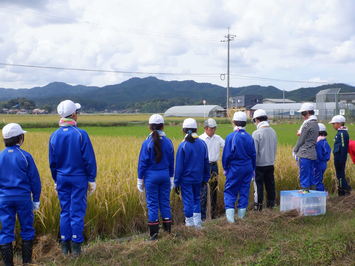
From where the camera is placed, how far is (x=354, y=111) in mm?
31281

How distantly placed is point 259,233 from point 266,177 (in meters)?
1.84

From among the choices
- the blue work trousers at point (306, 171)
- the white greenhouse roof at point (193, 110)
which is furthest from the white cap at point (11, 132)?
the white greenhouse roof at point (193, 110)

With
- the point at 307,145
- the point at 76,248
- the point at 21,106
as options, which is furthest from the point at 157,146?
the point at 21,106

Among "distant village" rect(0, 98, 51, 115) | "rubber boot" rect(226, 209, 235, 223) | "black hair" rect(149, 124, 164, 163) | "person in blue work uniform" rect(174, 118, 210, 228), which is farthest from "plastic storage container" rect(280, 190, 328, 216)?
"distant village" rect(0, 98, 51, 115)

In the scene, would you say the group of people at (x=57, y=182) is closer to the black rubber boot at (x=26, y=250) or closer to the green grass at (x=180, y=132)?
the black rubber boot at (x=26, y=250)

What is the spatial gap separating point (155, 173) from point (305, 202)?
2.86 meters

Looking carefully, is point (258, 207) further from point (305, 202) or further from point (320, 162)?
point (320, 162)

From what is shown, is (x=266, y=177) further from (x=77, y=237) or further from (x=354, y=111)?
(x=354, y=111)

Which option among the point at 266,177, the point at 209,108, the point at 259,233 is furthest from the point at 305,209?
the point at 209,108

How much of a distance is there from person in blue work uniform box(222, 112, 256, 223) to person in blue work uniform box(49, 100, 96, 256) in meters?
2.37

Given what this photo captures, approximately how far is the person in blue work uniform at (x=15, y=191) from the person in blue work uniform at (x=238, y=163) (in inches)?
117

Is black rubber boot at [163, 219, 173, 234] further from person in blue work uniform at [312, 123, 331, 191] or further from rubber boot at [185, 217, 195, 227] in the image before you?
person in blue work uniform at [312, 123, 331, 191]

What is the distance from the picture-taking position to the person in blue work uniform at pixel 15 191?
4078mm

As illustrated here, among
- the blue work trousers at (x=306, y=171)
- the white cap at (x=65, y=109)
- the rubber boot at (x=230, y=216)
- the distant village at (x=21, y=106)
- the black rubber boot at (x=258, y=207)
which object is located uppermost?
the distant village at (x=21, y=106)
